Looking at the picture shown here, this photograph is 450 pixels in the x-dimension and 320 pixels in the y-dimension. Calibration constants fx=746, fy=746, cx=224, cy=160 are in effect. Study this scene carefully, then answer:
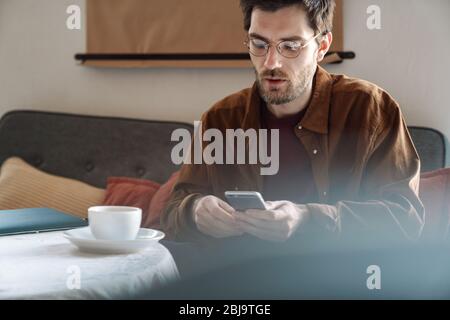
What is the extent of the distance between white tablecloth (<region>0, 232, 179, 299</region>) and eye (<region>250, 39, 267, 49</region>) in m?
0.33

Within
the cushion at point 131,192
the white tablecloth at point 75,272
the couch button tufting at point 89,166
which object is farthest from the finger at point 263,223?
the couch button tufting at point 89,166

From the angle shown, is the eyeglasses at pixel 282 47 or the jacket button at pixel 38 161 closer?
the eyeglasses at pixel 282 47

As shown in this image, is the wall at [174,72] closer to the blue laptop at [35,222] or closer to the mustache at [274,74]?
the mustache at [274,74]

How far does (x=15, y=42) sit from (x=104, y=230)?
2.27 feet

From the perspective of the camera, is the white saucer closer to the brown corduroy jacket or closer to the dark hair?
the brown corduroy jacket

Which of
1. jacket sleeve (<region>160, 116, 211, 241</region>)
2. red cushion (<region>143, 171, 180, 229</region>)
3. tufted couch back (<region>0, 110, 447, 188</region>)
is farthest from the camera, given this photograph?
tufted couch back (<region>0, 110, 447, 188</region>)

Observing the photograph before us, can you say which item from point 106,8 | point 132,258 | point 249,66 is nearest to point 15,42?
point 106,8

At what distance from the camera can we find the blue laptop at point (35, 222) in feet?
3.29

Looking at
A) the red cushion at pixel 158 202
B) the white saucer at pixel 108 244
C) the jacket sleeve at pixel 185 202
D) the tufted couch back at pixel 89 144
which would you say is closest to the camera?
the white saucer at pixel 108 244

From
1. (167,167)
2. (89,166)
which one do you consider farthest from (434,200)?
(89,166)

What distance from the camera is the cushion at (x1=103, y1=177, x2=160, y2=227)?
1340 mm

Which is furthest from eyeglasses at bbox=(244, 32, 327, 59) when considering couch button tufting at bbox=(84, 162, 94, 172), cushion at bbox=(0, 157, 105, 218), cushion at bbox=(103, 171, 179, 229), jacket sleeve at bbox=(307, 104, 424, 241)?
couch button tufting at bbox=(84, 162, 94, 172)

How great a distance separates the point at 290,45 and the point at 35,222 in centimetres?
44

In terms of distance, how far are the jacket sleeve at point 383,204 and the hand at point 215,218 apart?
4.7 inches
